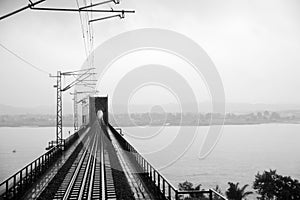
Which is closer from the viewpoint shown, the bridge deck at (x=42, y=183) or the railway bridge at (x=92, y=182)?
the railway bridge at (x=92, y=182)

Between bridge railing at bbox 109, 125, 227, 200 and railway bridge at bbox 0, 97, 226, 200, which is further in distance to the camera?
railway bridge at bbox 0, 97, 226, 200

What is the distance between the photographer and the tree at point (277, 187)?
42.8 m

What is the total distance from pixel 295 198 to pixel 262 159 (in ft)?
138

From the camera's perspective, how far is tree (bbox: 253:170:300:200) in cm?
4284

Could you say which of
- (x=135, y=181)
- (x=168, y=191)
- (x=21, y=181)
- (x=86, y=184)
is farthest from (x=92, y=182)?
(x=168, y=191)

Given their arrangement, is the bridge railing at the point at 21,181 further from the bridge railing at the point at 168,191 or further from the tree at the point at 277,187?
the tree at the point at 277,187

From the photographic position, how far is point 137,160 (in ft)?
55.3

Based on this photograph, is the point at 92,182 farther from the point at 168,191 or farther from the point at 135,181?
the point at 168,191

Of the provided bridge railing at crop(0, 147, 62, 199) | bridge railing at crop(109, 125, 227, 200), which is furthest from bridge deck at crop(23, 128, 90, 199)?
bridge railing at crop(109, 125, 227, 200)

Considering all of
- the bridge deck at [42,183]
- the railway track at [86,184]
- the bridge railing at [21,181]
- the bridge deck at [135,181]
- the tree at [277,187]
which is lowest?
the tree at [277,187]

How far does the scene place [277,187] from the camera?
44250 mm

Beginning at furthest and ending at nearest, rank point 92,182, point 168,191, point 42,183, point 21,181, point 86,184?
point 92,182 < point 86,184 < point 42,183 < point 21,181 < point 168,191

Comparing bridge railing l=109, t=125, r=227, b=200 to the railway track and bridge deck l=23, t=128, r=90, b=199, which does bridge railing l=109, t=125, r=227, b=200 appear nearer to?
the railway track

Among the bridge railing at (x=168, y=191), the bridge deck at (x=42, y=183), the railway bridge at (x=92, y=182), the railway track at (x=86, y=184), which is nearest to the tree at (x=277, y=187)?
the railway bridge at (x=92, y=182)
